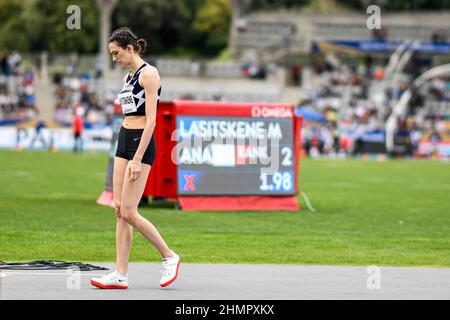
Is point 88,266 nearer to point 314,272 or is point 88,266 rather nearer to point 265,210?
point 314,272

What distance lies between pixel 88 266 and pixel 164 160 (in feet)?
25.6

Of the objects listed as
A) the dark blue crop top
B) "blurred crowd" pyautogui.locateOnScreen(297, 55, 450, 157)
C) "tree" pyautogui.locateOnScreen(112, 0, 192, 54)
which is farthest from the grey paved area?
"tree" pyautogui.locateOnScreen(112, 0, 192, 54)

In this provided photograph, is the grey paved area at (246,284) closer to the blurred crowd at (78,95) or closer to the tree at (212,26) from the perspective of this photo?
the blurred crowd at (78,95)

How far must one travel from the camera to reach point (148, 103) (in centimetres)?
955

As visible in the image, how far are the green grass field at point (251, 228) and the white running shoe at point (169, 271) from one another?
2.44m

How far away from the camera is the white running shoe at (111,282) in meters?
9.45

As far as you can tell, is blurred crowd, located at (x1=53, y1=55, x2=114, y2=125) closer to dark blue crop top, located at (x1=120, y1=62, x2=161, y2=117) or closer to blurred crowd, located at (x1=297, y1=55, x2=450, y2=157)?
blurred crowd, located at (x1=297, y1=55, x2=450, y2=157)

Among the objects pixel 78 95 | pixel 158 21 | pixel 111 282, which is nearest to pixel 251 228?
pixel 111 282

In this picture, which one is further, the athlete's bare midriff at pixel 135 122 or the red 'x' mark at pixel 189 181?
the red 'x' mark at pixel 189 181

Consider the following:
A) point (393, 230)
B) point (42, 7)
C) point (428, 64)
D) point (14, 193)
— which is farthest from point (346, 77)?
point (393, 230)

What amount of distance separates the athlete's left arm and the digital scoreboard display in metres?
9.01

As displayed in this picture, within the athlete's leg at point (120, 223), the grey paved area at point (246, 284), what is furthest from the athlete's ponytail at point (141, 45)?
the grey paved area at point (246, 284)

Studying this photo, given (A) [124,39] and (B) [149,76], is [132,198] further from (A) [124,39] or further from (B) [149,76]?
(A) [124,39]

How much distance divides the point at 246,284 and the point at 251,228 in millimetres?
6410
